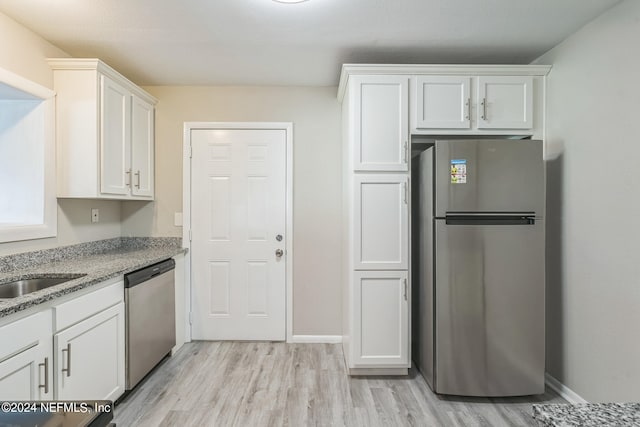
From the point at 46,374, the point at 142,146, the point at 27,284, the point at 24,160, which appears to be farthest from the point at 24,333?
the point at 142,146

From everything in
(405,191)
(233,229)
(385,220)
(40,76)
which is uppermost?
(40,76)

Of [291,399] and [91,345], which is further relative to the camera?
[291,399]

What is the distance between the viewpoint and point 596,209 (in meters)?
2.03

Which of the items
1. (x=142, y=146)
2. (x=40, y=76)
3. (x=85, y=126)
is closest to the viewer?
(x=40, y=76)

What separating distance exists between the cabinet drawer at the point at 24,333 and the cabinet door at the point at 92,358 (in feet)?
0.35

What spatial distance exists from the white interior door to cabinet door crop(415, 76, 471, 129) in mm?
1326

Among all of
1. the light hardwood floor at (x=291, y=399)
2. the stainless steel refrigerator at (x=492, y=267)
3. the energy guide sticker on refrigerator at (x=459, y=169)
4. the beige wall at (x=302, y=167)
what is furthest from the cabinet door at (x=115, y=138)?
the energy guide sticker on refrigerator at (x=459, y=169)

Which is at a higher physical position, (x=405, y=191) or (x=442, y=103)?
(x=442, y=103)

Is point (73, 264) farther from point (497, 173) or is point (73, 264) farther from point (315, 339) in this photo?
point (497, 173)

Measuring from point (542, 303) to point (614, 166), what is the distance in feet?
3.09

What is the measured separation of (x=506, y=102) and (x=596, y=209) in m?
0.95

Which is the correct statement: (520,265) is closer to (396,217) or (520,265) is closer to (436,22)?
(396,217)

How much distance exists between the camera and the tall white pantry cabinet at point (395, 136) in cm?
243

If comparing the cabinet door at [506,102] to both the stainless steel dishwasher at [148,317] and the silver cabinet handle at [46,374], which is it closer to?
the stainless steel dishwasher at [148,317]
